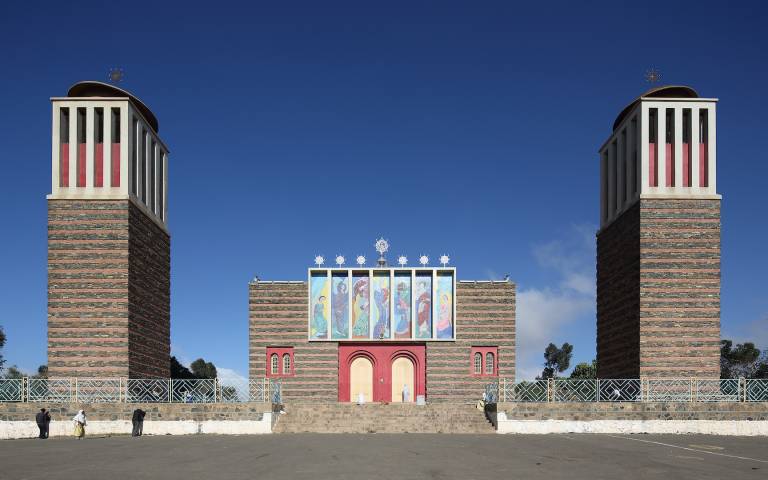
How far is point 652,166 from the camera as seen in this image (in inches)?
1319

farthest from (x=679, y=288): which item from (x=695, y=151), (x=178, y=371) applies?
(x=178, y=371)

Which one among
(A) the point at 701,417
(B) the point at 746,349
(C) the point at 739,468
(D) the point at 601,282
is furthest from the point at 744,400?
(B) the point at 746,349

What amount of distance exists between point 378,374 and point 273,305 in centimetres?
665

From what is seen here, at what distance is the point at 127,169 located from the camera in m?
33.0

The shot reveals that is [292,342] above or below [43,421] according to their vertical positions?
above

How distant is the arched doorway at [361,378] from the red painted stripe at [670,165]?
17.9 metres

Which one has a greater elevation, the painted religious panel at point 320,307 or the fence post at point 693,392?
the painted religious panel at point 320,307

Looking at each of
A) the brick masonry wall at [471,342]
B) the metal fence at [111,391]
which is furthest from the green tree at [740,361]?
the metal fence at [111,391]

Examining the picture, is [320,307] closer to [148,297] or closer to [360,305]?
[360,305]

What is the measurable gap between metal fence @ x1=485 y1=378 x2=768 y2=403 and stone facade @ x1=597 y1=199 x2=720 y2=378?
0.55 meters

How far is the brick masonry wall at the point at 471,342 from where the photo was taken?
137 feet

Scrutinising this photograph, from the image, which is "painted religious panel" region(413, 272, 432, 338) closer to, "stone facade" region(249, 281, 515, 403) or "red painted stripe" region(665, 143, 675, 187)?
"stone facade" region(249, 281, 515, 403)

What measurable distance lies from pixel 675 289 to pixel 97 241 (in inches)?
926

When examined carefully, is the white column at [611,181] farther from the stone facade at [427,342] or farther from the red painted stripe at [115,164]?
the red painted stripe at [115,164]
